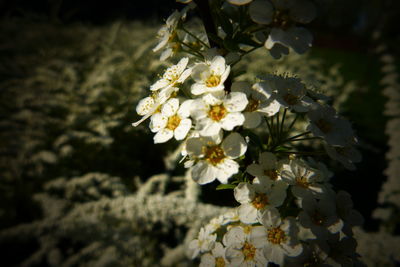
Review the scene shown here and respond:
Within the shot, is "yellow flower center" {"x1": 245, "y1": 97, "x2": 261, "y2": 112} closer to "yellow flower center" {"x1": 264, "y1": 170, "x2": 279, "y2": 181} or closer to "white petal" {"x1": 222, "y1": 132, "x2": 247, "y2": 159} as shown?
"white petal" {"x1": 222, "y1": 132, "x2": 247, "y2": 159}

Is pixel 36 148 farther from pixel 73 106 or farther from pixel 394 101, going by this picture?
pixel 394 101

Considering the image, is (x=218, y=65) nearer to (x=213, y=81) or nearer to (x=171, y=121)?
(x=213, y=81)

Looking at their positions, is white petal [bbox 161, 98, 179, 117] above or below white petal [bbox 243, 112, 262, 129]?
above

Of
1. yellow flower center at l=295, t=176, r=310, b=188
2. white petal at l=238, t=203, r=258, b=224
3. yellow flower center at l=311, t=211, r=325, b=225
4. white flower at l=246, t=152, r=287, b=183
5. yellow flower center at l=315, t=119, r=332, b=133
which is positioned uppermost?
yellow flower center at l=315, t=119, r=332, b=133

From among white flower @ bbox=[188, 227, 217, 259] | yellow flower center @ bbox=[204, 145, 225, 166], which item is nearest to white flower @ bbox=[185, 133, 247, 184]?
yellow flower center @ bbox=[204, 145, 225, 166]

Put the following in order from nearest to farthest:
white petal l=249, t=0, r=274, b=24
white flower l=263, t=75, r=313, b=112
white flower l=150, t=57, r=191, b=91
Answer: white petal l=249, t=0, r=274, b=24 → white flower l=263, t=75, r=313, b=112 → white flower l=150, t=57, r=191, b=91

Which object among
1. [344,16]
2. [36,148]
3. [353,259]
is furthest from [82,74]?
[344,16]

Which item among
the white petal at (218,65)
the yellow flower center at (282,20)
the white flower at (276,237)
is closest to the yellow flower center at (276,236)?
the white flower at (276,237)

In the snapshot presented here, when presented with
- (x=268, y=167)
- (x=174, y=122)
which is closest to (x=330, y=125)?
(x=268, y=167)
